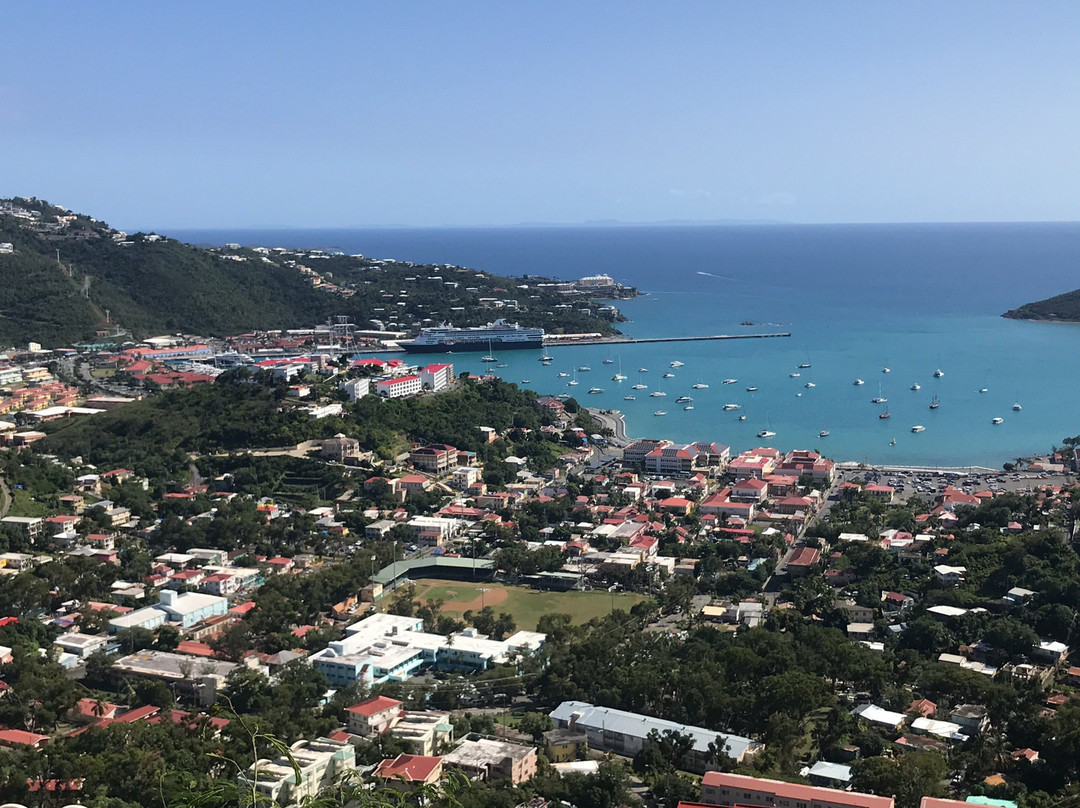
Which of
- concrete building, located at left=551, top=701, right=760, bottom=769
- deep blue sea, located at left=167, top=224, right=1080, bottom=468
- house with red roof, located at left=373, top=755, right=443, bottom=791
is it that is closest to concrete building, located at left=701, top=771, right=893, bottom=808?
concrete building, located at left=551, top=701, right=760, bottom=769

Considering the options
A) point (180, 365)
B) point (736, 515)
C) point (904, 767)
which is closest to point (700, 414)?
point (736, 515)

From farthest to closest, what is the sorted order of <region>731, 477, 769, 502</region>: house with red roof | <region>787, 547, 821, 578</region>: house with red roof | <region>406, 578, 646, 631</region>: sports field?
<region>731, 477, 769, 502</region>: house with red roof
<region>787, 547, 821, 578</region>: house with red roof
<region>406, 578, 646, 631</region>: sports field

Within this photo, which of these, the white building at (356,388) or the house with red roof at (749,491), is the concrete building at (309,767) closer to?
the house with red roof at (749,491)

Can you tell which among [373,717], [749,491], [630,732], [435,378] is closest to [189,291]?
[435,378]

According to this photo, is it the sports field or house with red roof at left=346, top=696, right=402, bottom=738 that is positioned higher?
house with red roof at left=346, top=696, right=402, bottom=738

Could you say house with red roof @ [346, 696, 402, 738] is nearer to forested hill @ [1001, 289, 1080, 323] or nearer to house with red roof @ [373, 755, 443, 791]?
house with red roof @ [373, 755, 443, 791]

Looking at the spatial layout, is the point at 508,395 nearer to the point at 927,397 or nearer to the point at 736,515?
the point at 736,515
